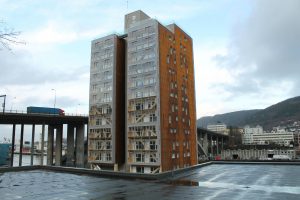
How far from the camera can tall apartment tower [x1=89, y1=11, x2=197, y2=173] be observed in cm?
6788

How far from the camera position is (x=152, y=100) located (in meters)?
68.8

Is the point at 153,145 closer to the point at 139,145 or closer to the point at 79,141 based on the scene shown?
the point at 139,145

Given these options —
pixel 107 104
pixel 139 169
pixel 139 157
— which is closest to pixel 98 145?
pixel 107 104

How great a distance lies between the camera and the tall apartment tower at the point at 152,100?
6788 centimetres

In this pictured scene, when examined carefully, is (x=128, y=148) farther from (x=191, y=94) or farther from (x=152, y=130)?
(x=191, y=94)

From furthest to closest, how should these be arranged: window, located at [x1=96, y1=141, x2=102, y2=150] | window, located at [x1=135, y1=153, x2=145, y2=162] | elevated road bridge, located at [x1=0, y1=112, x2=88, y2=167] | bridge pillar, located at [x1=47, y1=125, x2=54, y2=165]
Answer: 1. bridge pillar, located at [x1=47, y1=125, x2=54, y2=165]
2. elevated road bridge, located at [x1=0, y1=112, x2=88, y2=167]
3. window, located at [x1=96, y1=141, x2=102, y2=150]
4. window, located at [x1=135, y1=153, x2=145, y2=162]

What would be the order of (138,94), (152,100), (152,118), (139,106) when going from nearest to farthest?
(152,118) < (152,100) < (139,106) < (138,94)

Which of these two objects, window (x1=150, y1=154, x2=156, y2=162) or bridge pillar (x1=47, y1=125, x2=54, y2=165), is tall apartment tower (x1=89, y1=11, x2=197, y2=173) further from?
bridge pillar (x1=47, y1=125, x2=54, y2=165)

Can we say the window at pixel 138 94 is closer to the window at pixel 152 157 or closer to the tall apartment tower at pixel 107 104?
the tall apartment tower at pixel 107 104

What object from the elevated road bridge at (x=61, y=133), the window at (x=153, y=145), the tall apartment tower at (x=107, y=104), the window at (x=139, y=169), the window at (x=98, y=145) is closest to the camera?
the window at (x=153, y=145)

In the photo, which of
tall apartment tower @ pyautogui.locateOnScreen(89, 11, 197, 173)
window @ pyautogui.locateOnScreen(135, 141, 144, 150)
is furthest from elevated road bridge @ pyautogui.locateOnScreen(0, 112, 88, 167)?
window @ pyautogui.locateOnScreen(135, 141, 144, 150)

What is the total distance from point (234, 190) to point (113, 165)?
41.5m

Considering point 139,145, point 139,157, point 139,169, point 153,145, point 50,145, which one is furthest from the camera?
point 50,145

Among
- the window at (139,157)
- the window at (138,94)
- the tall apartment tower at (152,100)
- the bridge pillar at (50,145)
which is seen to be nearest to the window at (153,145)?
the tall apartment tower at (152,100)
